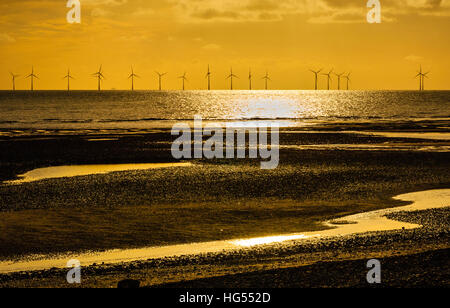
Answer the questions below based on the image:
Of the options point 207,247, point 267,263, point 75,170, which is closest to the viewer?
point 267,263

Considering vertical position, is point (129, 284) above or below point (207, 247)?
above

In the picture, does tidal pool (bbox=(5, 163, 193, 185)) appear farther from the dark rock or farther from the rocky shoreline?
the dark rock

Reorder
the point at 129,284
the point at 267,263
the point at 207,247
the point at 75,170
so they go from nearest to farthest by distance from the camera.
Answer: the point at 129,284
the point at 267,263
the point at 207,247
the point at 75,170

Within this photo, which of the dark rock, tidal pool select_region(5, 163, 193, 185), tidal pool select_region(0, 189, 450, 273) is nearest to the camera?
the dark rock

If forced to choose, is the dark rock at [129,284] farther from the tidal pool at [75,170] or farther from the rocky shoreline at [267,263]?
the tidal pool at [75,170]

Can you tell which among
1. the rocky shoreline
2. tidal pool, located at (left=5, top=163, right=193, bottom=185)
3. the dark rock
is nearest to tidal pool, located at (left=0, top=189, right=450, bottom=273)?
the rocky shoreline

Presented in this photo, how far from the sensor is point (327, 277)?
12.3 meters

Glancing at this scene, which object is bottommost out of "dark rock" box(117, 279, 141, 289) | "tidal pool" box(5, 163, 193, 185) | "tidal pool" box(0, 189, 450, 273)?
"tidal pool" box(0, 189, 450, 273)

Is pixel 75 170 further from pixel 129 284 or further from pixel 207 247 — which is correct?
pixel 129 284

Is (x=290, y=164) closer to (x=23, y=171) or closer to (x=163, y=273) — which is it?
(x=23, y=171)

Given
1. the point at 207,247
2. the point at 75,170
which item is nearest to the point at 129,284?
the point at 207,247

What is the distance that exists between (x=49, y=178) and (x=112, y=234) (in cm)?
1383

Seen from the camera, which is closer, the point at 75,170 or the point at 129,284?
the point at 129,284

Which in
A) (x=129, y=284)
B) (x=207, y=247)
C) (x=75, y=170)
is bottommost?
(x=207, y=247)
